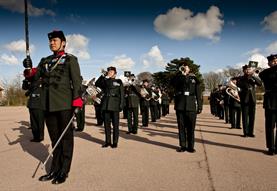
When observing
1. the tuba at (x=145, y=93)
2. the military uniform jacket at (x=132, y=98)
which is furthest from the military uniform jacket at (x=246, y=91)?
the tuba at (x=145, y=93)

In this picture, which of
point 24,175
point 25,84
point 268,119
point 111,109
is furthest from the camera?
point 25,84

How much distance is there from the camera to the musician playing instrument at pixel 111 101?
7922mm

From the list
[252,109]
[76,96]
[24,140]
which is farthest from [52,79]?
[252,109]

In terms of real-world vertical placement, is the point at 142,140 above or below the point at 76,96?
below

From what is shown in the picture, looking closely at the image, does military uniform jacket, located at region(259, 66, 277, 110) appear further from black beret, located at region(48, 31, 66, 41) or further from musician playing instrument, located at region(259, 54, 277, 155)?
black beret, located at region(48, 31, 66, 41)

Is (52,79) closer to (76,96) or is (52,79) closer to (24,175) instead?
(76,96)

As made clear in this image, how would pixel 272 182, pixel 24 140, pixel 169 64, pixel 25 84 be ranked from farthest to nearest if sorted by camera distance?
pixel 169 64 < pixel 24 140 < pixel 25 84 < pixel 272 182

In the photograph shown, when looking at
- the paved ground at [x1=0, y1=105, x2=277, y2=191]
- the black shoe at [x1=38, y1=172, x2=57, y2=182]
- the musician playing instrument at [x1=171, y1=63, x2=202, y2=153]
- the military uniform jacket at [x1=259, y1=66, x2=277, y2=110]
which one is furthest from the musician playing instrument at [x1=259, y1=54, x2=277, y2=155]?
the black shoe at [x1=38, y1=172, x2=57, y2=182]

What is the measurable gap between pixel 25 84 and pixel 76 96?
4199mm

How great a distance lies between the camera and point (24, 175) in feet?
17.0

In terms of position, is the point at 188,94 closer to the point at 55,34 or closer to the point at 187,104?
the point at 187,104

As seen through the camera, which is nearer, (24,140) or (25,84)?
(25,84)

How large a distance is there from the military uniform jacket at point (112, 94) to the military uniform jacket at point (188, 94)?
61.0 inches

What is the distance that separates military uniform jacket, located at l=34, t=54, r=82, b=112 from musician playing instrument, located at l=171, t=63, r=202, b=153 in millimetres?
3021
